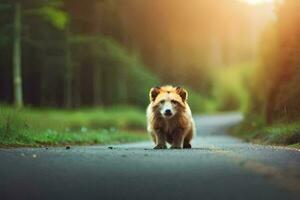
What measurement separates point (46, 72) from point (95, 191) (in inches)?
1578

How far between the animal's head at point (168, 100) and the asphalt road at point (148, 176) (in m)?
3.44

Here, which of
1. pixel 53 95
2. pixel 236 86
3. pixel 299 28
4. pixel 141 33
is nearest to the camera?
pixel 299 28

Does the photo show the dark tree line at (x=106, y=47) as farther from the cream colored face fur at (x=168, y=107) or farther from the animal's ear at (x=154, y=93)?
the cream colored face fur at (x=168, y=107)

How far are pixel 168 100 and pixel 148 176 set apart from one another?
21.3 ft

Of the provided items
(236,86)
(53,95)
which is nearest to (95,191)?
(53,95)

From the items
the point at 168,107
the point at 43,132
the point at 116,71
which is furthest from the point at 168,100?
the point at 116,71

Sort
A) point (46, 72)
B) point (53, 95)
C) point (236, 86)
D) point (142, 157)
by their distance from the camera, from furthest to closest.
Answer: point (236, 86) < point (53, 95) < point (46, 72) < point (142, 157)

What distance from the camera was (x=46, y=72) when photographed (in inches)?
1922

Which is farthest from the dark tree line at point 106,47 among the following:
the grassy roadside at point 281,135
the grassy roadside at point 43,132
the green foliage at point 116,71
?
the grassy roadside at point 281,135

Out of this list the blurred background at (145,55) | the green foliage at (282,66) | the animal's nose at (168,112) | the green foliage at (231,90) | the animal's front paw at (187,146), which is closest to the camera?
the animal's nose at (168,112)

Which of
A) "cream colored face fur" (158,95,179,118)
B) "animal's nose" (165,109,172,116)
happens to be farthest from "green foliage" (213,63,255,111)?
"animal's nose" (165,109,172,116)

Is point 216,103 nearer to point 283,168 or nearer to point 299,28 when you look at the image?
point 299,28

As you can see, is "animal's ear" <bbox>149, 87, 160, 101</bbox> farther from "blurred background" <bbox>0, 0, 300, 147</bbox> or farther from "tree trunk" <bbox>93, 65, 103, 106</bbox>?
"tree trunk" <bbox>93, 65, 103, 106</bbox>

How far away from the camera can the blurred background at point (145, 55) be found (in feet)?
91.2
